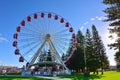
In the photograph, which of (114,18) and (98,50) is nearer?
(114,18)

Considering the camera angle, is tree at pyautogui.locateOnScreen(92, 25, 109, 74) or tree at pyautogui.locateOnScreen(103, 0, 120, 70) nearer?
tree at pyautogui.locateOnScreen(103, 0, 120, 70)

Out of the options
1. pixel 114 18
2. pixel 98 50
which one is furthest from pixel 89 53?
pixel 114 18

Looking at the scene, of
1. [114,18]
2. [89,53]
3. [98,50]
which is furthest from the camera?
[98,50]

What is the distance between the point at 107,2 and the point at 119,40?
6.52m

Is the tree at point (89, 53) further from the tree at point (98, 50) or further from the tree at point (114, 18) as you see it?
the tree at point (114, 18)

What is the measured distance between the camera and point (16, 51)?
53.5 meters

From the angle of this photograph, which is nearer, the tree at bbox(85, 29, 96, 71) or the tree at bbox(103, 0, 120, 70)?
the tree at bbox(103, 0, 120, 70)

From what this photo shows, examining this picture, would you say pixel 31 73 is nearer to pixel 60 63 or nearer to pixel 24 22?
pixel 60 63

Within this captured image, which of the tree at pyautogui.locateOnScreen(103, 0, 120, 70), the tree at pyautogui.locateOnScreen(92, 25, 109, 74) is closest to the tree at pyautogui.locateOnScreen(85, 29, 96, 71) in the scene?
the tree at pyautogui.locateOnScreen(92, 25, 109, 74)

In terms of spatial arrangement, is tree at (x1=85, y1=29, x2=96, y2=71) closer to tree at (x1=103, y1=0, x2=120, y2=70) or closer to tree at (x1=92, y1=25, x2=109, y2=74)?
tree at (x1=92, y1=25, x2=109, y2=74)

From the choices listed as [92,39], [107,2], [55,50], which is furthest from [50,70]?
[107,2]

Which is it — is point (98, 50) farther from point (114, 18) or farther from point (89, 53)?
point (114, 18)

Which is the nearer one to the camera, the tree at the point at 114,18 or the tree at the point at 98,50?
the tree at the point at 114,18

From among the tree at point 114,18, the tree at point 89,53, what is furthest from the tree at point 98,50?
the tree at point 114,18
